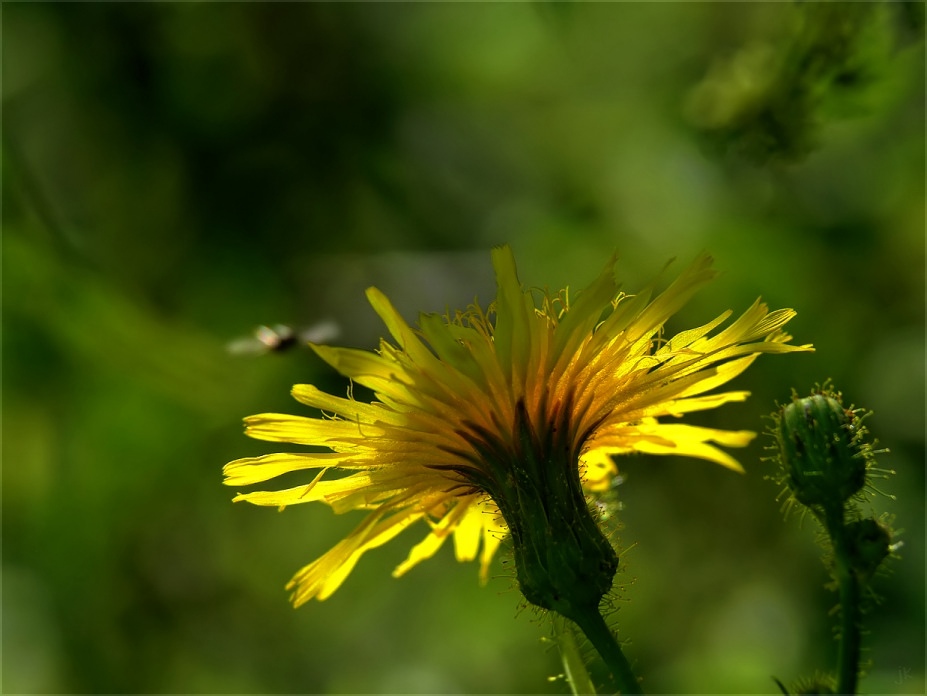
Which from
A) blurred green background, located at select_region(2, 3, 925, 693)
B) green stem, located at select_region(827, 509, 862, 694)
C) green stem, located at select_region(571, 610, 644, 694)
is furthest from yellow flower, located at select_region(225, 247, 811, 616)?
blurred green background, located at select_region(2, 3, 925, 693)

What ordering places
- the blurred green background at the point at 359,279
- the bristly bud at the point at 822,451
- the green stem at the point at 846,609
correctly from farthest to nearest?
the blurred green background at the point at 359,279 → the bristly bud at the point at 822,451 → the green stem at the point at 846,609

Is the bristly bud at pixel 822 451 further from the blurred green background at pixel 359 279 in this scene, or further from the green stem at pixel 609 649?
the blurred green background at pixel 359 279

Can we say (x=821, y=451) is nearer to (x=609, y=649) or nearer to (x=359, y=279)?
(x=609, y=649)

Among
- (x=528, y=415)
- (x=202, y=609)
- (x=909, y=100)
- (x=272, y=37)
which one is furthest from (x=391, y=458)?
(x=272, y=37)

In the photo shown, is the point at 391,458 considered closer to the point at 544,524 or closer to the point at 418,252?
the point at 544,524

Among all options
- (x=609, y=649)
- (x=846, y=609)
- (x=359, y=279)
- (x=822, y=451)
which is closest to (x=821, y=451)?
(x=822, y=451)

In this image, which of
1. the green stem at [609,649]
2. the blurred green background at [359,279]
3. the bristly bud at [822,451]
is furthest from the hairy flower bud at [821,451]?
the blurred green background at [359,279]
